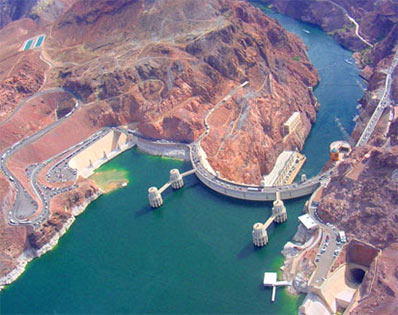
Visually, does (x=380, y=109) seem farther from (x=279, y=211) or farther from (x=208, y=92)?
(x=279, y=211)

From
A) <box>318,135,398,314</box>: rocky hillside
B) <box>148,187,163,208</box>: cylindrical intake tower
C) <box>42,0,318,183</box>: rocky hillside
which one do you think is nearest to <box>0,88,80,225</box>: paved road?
<box>42,0,318,183</box>: rocky hillside

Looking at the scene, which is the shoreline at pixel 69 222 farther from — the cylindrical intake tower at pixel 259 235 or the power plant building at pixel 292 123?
the cylindrical intake tower at pixel 259 235

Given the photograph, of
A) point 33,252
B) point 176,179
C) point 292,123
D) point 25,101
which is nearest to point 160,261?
point 176,179

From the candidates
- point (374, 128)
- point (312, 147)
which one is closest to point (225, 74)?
point (312, 147)

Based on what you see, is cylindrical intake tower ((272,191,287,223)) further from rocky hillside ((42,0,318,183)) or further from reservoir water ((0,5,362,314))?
rocky hillside ((42,0,318,183))

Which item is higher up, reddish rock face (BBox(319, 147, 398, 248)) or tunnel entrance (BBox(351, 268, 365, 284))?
reddish rock face (BBox(319, 147, 398, 248))

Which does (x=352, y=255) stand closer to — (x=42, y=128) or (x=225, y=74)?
(x=225, y=74)
